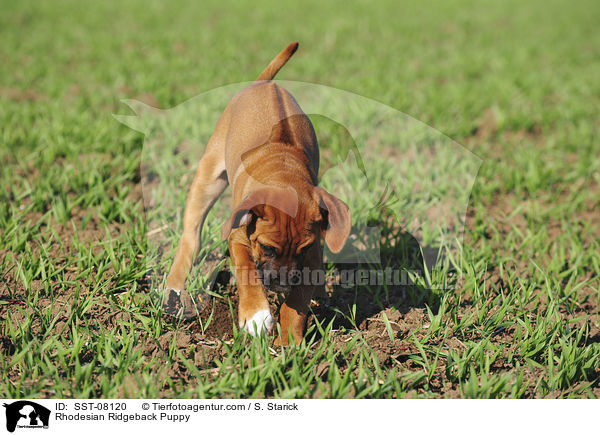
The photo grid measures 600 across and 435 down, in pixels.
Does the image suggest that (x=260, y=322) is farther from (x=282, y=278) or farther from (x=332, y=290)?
(x=332, y=290)

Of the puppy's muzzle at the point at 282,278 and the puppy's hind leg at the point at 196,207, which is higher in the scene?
the puppy's hind leg at the point at 196,207

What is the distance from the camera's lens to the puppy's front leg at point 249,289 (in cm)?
296

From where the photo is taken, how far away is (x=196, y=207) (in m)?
3.60

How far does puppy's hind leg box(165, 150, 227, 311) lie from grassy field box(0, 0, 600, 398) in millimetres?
181

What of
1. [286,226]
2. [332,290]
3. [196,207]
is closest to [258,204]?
[286,226]

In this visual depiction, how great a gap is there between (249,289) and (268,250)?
12.0 inches

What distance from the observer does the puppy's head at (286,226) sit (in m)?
2.69

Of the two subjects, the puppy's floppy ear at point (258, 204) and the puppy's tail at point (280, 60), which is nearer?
the puppy's floppy ear at point (258, 204)

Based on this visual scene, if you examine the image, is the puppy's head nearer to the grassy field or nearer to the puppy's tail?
the grassy field
